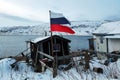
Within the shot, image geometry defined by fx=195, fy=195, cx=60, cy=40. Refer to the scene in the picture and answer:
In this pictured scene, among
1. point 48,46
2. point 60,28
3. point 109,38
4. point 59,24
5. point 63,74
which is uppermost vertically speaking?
point 59,24

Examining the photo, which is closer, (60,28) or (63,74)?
(63,74)

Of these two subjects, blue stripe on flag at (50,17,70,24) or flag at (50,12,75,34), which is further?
blue stripe on flag at (50,17,70,24)

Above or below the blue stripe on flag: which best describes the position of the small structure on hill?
below

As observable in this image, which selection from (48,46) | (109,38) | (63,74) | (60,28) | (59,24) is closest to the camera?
(63,74)

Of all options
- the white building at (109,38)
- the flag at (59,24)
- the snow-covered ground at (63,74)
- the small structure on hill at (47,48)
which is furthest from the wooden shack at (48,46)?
the white building at (109,38)

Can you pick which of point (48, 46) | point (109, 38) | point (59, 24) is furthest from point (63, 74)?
point (109, 38)

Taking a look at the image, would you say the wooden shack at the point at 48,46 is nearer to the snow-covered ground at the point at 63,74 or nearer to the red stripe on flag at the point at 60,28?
the snow-covered ground at the point at 63,74

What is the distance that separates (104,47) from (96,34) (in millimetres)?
2751

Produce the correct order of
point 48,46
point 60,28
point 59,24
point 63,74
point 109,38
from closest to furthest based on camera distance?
point 63,74 < point 60,28 < point 59,24 < point 48,46 < point 109,38

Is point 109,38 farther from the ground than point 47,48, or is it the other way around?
point 109,38

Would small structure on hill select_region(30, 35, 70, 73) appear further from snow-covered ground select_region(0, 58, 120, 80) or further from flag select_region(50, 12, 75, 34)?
flag select_region(50, 12, 75, 34)

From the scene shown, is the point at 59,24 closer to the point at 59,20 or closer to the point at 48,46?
the point at 59,20

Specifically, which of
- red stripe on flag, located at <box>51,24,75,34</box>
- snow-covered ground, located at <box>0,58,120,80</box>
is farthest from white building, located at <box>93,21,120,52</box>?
red stripe on flag, located at <box>51,24,75,34</box>

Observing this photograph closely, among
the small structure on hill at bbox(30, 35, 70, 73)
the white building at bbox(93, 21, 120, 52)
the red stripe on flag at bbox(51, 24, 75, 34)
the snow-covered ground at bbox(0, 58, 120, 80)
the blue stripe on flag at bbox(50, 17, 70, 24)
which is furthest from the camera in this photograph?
the white building at bbox(93, 21, 120, 52)
